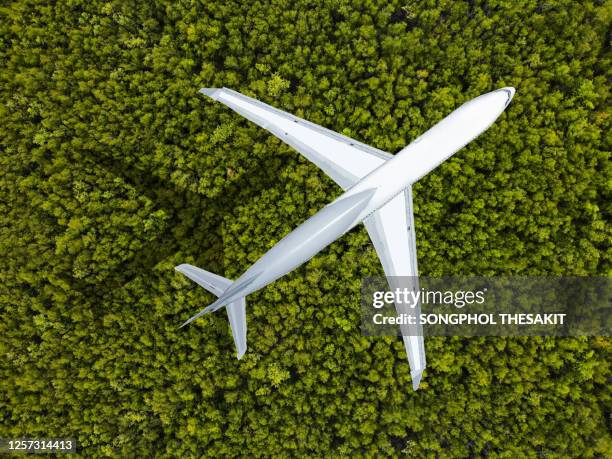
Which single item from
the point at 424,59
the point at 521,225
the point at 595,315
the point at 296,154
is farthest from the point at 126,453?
the point at 424,59

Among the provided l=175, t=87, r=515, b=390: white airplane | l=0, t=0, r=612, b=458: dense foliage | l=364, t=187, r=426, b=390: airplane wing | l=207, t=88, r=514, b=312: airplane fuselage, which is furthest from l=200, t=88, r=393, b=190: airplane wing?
l=0, t=0, r=612, b=458: dense foliage

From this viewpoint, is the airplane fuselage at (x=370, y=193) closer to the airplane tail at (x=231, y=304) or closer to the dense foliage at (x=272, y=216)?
the airplane tail at (x=231, y=304)

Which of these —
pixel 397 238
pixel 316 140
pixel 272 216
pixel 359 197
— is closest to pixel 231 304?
pixel 272 216

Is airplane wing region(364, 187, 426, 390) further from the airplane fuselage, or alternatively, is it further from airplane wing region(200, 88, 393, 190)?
airplane wing region(200, 88, 393, 190)

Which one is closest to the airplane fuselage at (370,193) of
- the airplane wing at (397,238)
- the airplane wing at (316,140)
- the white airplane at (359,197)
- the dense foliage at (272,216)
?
the white airplane at (359,197)

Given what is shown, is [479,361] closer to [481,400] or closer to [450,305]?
[481,400]
